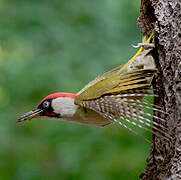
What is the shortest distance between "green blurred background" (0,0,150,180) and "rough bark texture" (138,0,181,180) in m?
1.44

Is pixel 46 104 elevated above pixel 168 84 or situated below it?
below

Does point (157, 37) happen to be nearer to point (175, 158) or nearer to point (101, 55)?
point (175, 158)

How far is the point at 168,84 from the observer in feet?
10.7

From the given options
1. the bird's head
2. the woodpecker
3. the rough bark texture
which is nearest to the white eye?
the bird's head

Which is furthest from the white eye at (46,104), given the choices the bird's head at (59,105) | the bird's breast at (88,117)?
the bird's breast at (88,117)

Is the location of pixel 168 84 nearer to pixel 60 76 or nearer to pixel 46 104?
pixel 46 104

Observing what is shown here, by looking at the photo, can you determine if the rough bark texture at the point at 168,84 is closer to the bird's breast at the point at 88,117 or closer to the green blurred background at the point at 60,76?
the bird's breast at the point at 88,117

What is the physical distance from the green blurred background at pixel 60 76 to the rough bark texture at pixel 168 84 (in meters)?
1.44

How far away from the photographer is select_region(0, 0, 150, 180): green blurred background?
533cm

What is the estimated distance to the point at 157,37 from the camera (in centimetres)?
341

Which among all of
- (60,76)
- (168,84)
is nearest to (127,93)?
(168,84)

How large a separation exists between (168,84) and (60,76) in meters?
3.07

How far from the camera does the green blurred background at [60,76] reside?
17.5 ft

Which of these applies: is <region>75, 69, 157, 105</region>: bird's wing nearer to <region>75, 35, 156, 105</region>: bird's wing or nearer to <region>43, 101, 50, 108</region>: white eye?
<region>75, 35, 156, 105</region>: bird's wing
